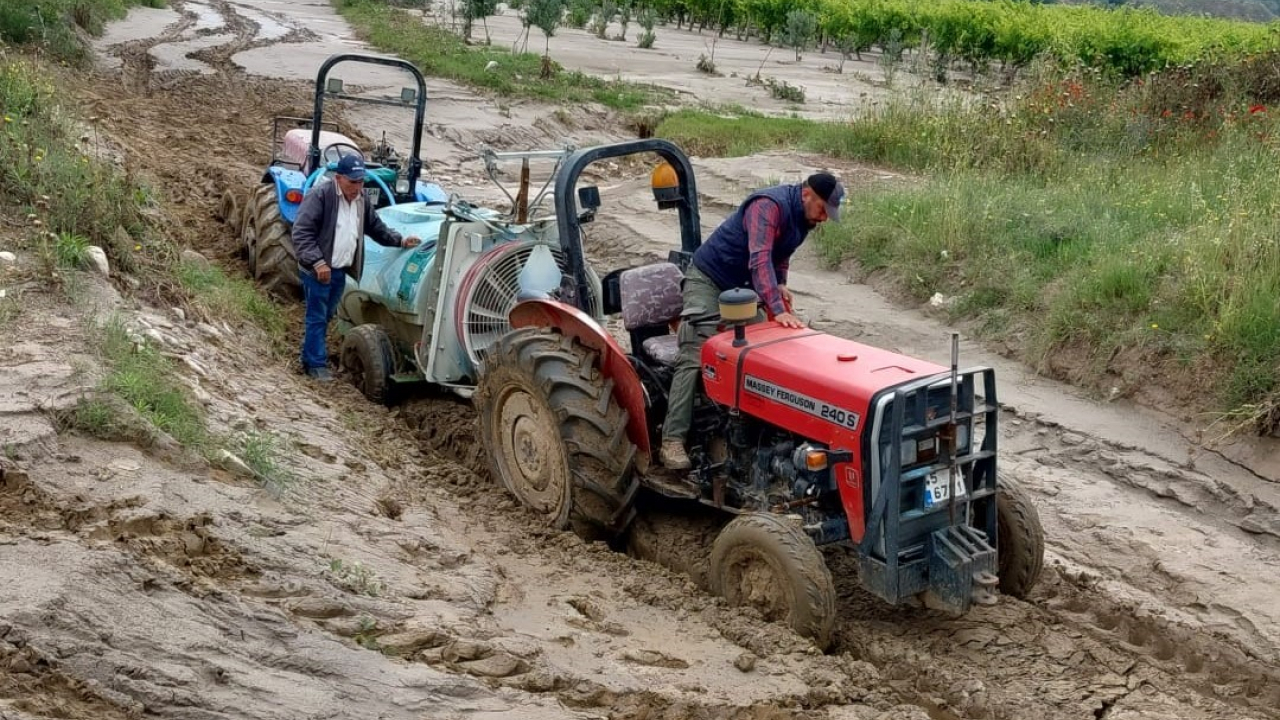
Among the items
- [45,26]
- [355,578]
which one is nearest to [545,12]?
[45,26]

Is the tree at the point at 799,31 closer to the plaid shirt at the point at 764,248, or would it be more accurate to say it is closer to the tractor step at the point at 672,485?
the plaid shirt at the point at 764,248

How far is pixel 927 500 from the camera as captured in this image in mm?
5738

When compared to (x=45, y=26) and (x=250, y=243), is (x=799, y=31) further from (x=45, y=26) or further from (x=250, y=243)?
(x=250, y=243)

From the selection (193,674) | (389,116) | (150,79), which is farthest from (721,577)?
(150,79)

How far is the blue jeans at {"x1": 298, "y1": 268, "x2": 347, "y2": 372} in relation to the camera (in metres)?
9.23

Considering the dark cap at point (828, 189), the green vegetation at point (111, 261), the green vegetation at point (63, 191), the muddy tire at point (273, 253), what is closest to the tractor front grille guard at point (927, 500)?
the dark cap at point (828, 189)

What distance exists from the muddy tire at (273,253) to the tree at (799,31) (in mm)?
28389

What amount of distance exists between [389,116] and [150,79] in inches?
158

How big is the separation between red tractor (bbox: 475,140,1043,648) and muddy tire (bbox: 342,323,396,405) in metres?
1.60

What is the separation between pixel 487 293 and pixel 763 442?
2605mm

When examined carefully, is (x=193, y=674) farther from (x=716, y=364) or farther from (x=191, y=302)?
(x=191, y=302)

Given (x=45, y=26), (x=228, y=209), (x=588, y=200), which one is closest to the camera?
(x=588, y=200)

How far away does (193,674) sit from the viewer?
4219mm

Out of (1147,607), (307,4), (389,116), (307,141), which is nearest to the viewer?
(1147,607)
